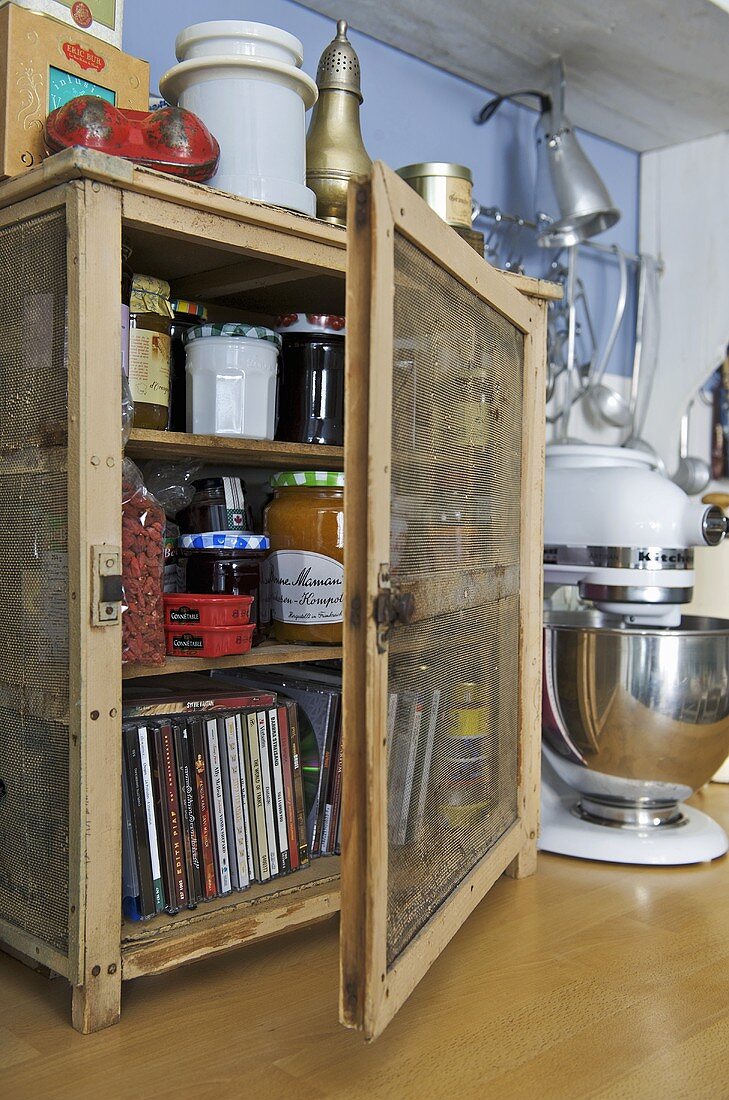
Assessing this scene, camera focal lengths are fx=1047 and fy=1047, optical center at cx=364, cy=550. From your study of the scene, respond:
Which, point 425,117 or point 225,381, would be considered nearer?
point 225,381

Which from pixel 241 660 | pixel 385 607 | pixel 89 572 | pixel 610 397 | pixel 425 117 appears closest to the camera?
pixel 385 607

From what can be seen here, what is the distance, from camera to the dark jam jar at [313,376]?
138 cm

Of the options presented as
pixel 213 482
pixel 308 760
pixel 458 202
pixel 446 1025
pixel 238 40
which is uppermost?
pixel 238 40

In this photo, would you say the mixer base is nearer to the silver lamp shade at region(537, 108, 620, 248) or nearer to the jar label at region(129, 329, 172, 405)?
the jar label at region(129, 329, 172, 405)

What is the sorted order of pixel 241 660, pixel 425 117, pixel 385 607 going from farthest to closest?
1. pixel 425 117
2. pixel 241 660
3. pixel 385 607

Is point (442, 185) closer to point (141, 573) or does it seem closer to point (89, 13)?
point (89, 13)

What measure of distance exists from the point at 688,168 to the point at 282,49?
1.32 metres

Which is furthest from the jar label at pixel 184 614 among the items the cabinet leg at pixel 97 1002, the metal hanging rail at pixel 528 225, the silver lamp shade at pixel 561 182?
the silver lamp shade at pixel 561 182

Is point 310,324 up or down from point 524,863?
up

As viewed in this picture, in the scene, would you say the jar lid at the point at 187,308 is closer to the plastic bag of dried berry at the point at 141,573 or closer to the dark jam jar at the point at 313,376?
the dark jam jar at the point at 313,376

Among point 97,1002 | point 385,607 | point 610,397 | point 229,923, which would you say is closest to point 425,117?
point 610,397

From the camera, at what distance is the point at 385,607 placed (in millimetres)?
925

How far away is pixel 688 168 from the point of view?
2.25 metres

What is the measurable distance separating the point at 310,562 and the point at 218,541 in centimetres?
13
